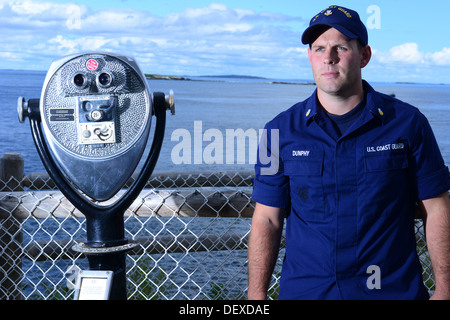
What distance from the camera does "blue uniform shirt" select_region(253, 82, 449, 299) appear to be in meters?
2.14

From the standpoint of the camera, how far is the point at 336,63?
222 centimetres

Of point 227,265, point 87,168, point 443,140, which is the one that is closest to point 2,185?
point 87,168

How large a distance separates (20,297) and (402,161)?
2.86 metres

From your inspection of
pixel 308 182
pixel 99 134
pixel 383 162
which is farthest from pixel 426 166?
pixel 99 134

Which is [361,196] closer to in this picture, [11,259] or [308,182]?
[308,182]

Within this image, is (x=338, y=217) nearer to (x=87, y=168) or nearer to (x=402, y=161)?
(x=402, y=161)

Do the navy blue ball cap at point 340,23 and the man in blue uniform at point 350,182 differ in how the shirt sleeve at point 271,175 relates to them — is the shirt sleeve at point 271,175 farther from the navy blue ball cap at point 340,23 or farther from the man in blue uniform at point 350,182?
the navy blue ball cap at point 340,23

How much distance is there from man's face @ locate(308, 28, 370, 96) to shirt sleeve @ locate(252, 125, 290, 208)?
0.83 ft

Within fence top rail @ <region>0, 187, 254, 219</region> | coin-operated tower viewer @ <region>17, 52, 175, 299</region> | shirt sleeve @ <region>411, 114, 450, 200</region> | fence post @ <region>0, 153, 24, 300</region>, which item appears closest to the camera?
coin-operated tower viewer @ <region>17, 52, 175, 299</region>

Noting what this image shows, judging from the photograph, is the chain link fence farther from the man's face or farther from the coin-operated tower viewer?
the man's face

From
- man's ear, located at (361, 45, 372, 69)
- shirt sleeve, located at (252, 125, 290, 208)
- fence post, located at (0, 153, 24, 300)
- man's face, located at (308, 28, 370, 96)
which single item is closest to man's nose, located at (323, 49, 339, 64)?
man's face, located at (308, 28, 370, 96)

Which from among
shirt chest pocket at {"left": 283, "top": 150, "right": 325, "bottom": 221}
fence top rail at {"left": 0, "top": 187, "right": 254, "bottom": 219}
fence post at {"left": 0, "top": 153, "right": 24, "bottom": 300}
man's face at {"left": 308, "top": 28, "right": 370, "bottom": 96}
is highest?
man's face at {"left": 308, "top": 28, "right": 370, "bottom": 96}

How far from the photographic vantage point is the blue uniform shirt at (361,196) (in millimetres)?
2141
